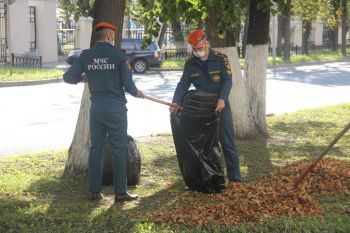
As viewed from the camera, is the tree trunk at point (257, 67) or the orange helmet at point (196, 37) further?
the tree trunk at point (257, 67)

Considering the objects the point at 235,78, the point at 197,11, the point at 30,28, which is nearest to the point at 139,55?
the point at 30,28

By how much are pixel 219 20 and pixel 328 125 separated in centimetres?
392

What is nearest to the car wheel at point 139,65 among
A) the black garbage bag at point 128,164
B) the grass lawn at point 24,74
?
the grass lawn at point 24,74

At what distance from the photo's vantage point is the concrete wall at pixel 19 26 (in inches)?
1059

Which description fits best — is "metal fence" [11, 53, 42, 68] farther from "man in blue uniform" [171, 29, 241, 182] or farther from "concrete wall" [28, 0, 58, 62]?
"man in blue uniform" [171, 29, 241, 182]

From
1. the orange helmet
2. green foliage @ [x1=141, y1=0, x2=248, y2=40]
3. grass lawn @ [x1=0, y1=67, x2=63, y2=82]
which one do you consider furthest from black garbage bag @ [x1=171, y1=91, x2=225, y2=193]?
grass lawn @ [x1=0, y1=67, x2=63, y2=82]

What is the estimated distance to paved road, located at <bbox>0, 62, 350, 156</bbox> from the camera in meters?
10.0

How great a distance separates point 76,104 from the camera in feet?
47.2

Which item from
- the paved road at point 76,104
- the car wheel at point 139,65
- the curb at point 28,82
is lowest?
the paved road at point 76,104

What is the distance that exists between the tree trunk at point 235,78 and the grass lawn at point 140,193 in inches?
12.8

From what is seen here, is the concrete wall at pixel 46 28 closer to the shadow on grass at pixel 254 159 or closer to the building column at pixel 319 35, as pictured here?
the shadow on grass at pixel 254 159

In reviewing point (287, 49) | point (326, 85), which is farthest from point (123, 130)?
point (287, 49)

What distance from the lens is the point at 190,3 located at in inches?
314

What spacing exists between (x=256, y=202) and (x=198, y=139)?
0.90 metres
